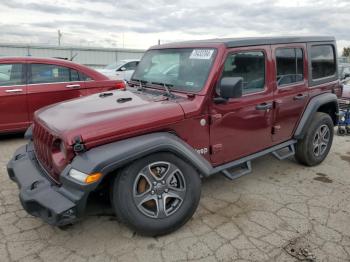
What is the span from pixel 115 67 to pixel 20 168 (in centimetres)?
1138

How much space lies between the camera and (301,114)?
4543mm

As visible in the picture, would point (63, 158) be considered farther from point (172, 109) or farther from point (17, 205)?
point (17, 205)

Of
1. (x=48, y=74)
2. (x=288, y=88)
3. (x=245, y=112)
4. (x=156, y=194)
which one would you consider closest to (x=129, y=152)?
(x=156, y=194)

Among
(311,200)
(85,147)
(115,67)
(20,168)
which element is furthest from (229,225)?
(115,67)

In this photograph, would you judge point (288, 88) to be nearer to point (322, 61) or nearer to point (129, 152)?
point (322, 61)

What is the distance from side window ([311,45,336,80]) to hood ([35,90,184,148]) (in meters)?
2.50

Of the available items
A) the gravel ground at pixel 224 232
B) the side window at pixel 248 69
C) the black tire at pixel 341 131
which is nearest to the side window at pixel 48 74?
the gravel ground at pixel 224 232

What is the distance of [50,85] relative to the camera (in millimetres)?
6176

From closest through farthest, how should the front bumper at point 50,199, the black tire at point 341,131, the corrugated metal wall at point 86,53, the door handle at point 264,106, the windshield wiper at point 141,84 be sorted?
the front bumper at point 50,199, the door handle at point 264,106, the windshield wiper at point 141,84, the black tire at point 341,131, the corrugated metal wall at point 86,53

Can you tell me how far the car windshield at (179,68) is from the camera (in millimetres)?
3478

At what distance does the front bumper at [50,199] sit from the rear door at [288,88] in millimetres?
2681

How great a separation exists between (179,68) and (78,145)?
165 centimetres

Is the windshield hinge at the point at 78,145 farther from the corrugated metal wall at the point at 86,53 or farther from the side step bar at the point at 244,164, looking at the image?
the corrugated metal wall at the point at 86,53

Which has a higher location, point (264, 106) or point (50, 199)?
point (264, 106)
